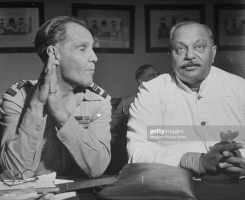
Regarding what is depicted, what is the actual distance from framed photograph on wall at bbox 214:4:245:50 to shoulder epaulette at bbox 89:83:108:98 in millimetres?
557

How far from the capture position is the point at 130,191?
2.43 ft

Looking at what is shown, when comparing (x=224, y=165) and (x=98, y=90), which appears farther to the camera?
(x=98, y=90)

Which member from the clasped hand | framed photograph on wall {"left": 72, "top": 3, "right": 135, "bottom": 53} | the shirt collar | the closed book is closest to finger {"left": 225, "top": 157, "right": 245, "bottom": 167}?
the clasped hand

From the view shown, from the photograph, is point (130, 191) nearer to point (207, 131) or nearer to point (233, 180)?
point (233, 180)

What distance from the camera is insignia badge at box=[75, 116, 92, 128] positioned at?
1.20 meters

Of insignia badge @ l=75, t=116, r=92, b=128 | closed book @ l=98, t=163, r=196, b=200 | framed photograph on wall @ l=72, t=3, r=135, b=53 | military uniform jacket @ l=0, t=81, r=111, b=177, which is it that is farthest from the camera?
framed photograph on wall @ l=72, t=3, r=135, b=53

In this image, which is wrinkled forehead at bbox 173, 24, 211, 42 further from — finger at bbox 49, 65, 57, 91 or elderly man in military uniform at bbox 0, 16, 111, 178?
finger at bbox 49, 65, 57, 91

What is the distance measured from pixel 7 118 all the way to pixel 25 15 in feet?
1.57

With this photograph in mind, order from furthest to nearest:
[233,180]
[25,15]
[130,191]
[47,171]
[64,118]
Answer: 1. [25,15]
2. [47,171]
3. [64,118]
4. [233,180]
5. [130,191]

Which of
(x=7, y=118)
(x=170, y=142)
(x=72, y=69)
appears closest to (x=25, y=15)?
(x=72, y=69)

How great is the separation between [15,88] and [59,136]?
34 centimetres

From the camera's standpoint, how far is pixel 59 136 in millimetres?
1085

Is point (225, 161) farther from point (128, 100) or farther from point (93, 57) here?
point (93, 57)

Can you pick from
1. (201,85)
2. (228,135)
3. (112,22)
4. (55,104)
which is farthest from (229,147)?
(112,22)
